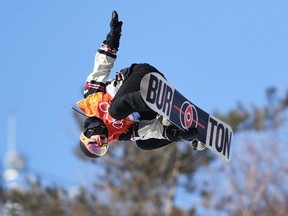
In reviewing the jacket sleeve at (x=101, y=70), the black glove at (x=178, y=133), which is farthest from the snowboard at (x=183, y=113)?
the jacket sleeve at (x=101, y=70)

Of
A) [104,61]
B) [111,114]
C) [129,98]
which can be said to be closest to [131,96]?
[129,98]

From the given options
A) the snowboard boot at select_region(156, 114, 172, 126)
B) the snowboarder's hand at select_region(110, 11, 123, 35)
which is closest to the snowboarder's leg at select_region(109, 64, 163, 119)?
the snowboard boot at select_region(156, 114, 172, 126)

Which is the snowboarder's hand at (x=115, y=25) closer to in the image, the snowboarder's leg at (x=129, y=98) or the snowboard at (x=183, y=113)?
the snowboarder's leg at (x=129, y=98)

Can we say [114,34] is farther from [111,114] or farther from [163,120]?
[163,120]

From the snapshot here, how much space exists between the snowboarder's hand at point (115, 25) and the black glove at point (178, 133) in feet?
3.54

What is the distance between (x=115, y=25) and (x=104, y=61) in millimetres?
383

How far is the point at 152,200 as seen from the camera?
19.8 meters

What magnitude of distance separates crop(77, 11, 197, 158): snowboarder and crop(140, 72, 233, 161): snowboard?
12 centimetres

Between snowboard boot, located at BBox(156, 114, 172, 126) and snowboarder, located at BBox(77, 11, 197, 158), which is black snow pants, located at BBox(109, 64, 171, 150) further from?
snowboard boot, located at BBox(156, 114, 172, 126)

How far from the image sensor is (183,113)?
7.11 metres

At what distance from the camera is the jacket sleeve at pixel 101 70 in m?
7.03

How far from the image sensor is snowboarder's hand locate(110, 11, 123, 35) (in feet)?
22.4

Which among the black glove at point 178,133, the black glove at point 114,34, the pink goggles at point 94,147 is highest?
the black glove at point 114,34

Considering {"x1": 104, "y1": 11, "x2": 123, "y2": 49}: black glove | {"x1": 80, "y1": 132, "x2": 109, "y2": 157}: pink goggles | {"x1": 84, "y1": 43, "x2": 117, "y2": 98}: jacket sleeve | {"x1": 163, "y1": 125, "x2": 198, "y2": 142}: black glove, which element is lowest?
{"x1": 80, "y1": 132, "x2": 109, "y2": 157}: pink goggles
